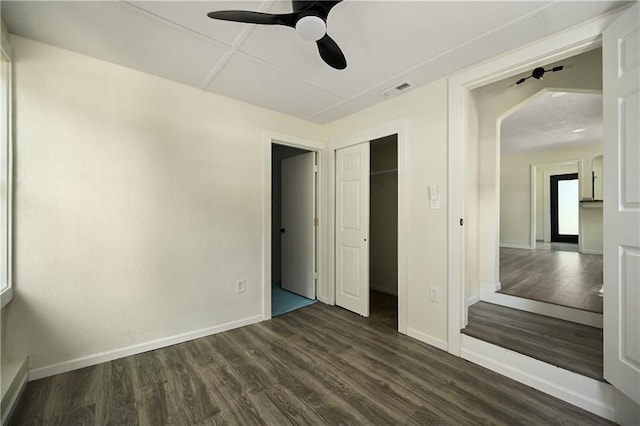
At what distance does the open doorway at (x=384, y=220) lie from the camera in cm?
378

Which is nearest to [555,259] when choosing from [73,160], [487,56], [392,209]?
[392,209]

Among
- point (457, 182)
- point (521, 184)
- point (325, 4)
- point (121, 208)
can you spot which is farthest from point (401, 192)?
point (521, 184)

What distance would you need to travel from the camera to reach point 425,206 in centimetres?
240

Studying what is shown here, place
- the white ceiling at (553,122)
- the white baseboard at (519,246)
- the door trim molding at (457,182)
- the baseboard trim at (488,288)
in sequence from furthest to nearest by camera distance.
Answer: the white baseboard at (519,246), the white ceiling at (553,122), the baseboard trim at (488,288), the door trim molding at (457,182)

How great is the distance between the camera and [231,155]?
2.68m

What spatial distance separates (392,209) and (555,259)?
142 inches

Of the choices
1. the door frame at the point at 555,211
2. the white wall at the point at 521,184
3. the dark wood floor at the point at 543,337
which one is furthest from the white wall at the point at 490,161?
the door frame at the point at 555,211

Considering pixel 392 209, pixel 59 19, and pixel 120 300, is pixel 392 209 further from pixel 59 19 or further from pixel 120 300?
pixel 59 19

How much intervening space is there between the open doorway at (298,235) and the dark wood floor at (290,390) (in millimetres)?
1091

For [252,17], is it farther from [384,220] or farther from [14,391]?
[384,220]

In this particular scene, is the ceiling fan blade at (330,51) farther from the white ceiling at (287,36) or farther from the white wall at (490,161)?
the white wall at (490,161)

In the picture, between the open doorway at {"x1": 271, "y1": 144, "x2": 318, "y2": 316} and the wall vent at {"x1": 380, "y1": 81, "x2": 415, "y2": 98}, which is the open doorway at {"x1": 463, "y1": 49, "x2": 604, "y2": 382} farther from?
the open doorway at {"x1": 271, "y1": 144, "x2": 318, "y2": 316}

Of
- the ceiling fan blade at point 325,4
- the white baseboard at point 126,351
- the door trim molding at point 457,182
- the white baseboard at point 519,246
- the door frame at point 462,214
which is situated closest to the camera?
the ceiling fan blade at point 325,4

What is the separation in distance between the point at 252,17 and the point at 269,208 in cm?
191
